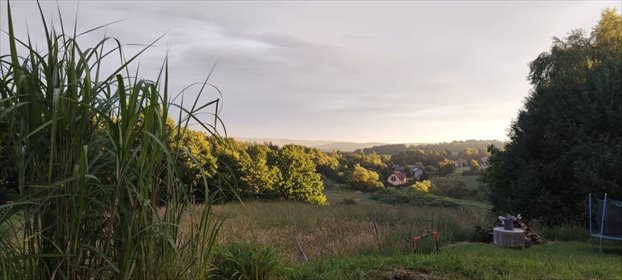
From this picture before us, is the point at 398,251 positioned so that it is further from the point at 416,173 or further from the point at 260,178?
the point at 416,173

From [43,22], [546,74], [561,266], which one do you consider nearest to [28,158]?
[43,22]

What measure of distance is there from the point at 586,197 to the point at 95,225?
15151 millimetres

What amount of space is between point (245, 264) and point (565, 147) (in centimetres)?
1458

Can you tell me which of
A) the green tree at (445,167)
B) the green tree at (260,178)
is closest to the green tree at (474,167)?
the green tree at (445,167)

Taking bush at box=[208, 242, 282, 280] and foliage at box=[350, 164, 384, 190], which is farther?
foliage at box=[350, 164, 384, 190]

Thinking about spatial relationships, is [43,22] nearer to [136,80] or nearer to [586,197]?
[136,80]

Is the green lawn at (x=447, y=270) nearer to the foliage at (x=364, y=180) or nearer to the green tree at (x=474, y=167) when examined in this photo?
the foliage at (x=364, y=180)

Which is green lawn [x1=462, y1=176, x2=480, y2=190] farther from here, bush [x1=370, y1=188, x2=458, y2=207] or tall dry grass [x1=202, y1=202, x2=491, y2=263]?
tall dry grass [x1=202, y1=202, x2=491, y2=263]

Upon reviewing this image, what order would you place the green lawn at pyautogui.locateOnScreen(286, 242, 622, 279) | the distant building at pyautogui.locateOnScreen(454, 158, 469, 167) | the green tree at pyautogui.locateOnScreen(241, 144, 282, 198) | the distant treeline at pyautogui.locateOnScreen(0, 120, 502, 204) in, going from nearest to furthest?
1. the distant treeline at pyautogui.locateOnScreen(0, 120, 502, 204)
2. the green lawn at pyautogui.locateOnScreen(286, 242, 622, 279)
3. the green tree at pyautogui.locateOnScreen(241, 144, 282, 198)
4. the distant building at pyautogui.locateOnScreen(454, 158, 469, 167)

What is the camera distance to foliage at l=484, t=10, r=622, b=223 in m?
13.6

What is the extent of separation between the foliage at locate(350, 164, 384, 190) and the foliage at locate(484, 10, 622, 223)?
2431cm

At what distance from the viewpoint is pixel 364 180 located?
140 feet

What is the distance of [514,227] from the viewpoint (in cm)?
1027

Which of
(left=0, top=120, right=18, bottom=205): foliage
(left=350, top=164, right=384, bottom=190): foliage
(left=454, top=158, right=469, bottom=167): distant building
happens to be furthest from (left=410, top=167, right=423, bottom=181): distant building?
(left=0, top=120, right=18, bottom=205): foliage
